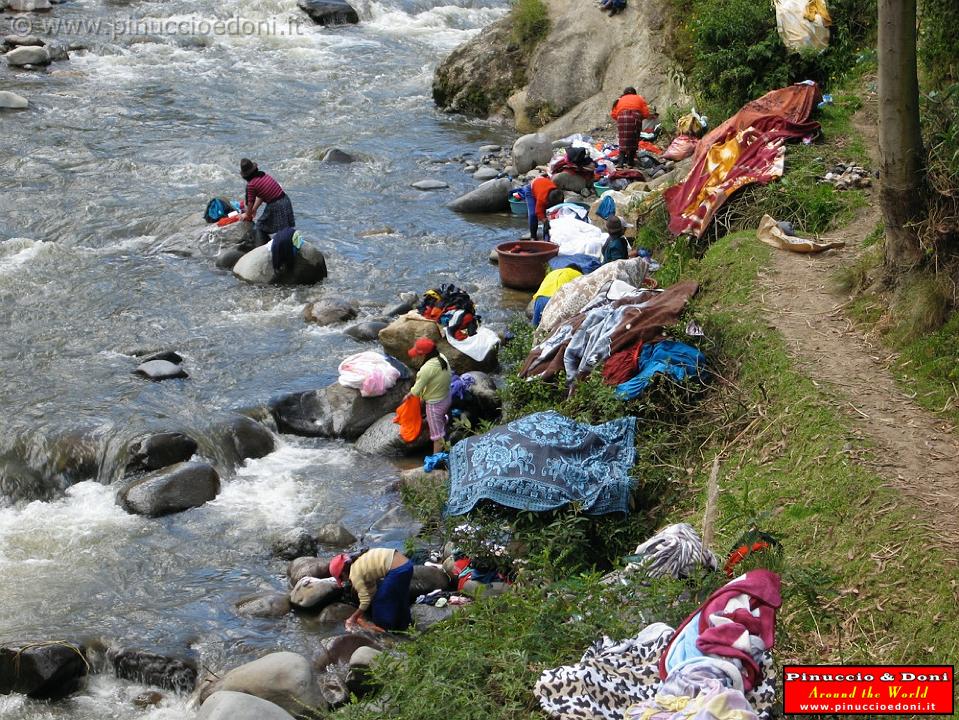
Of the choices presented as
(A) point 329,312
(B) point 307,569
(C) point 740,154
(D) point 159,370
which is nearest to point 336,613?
(B) point 307,569

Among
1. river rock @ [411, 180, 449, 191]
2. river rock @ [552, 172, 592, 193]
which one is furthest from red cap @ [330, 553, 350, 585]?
river rock @ [411, 180, 449, 191]

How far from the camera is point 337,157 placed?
19031 millimetres

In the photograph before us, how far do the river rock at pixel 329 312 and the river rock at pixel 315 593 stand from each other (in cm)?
524

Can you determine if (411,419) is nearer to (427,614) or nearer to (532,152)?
(427,614)

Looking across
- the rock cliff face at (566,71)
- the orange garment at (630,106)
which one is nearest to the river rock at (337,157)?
the rock cliff face at (566,71)

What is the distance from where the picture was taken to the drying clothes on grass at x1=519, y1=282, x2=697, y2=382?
380 inches

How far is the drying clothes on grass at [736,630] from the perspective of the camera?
210 inches

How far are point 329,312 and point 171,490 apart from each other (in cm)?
398

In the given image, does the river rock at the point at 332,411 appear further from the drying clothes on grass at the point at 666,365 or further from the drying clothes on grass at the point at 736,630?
the drying clothes on grass at the point at 736,630

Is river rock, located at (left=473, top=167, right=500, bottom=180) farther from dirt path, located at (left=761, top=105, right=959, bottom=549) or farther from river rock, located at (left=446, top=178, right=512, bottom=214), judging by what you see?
dirt path, located at (left=761, top=105, right=959, bottom=549)

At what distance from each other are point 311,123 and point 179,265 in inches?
256

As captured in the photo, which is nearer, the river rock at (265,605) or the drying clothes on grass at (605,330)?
the river rock at (265,605)

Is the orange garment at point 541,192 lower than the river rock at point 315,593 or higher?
higher

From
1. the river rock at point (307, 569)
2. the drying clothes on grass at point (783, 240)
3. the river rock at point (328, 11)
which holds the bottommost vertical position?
the river rock at point (307, 569)
